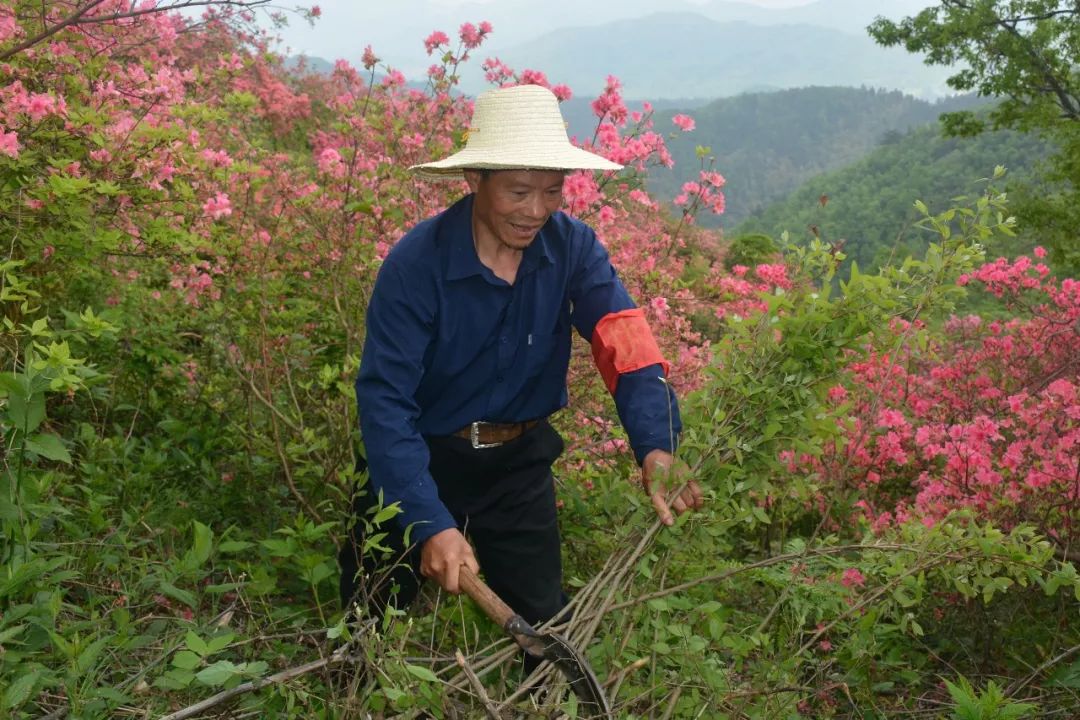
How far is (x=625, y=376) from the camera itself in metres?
2.47

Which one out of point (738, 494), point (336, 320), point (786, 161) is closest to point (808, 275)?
point (738, 494)

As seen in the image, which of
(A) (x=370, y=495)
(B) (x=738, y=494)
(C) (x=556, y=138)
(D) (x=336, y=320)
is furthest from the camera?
(D) (x=336, y=320)

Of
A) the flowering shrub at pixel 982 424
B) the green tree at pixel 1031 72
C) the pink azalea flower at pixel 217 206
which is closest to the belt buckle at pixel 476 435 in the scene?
the flowering shrub at pixel 982 424

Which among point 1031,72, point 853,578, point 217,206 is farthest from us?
point 1031,72

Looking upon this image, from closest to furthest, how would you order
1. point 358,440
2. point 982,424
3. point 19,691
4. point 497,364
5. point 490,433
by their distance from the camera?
point 19,691 < point 497,364 < point 490,433 < point 358,440 < point 982,424

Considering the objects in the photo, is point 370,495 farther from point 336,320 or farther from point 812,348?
point 336,320

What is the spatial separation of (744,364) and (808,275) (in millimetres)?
398

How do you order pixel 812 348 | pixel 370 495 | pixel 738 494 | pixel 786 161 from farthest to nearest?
pixel 786 161
pixel 370 495
pixel 738 494
pixel 812 348

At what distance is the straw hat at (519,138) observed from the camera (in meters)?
2.25

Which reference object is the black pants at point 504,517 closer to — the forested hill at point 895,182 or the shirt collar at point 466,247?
the shirt collar at point 466,247

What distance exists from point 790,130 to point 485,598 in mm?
157620

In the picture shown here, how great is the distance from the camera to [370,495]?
2.69 meters

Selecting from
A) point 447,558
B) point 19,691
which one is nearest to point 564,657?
point 447,558

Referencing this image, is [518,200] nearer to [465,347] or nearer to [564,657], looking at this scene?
[465,347]
